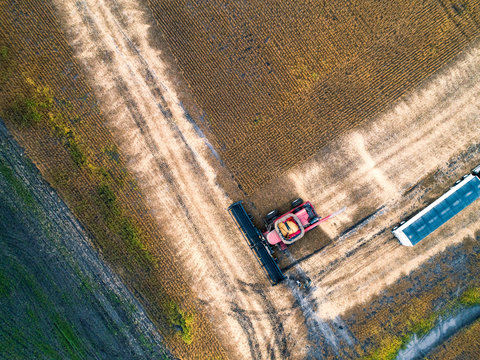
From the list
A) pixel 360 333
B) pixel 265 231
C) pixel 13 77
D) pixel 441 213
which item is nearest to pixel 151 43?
pixel 13 77

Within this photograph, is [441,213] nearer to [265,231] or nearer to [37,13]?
[265,231]

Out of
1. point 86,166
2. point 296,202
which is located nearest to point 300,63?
point 296,202

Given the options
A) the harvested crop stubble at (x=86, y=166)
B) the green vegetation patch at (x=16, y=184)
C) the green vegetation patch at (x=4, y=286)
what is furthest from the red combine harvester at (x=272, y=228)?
the green vegetation patch at (x=4, y=286)

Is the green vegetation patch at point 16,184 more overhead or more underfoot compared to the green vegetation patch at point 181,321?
more overhead

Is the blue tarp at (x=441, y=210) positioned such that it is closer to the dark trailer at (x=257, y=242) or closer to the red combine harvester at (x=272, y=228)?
the red combine harvester at (x=272, y=228)

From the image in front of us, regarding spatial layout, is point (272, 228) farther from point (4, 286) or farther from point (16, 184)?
point (4, 286)

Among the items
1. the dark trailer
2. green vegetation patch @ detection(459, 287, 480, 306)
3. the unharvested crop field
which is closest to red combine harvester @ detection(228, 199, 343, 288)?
the dark trailer

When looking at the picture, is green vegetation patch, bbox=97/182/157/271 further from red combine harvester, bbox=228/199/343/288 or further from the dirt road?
red combine harvester, bbox=228/199/343/288
